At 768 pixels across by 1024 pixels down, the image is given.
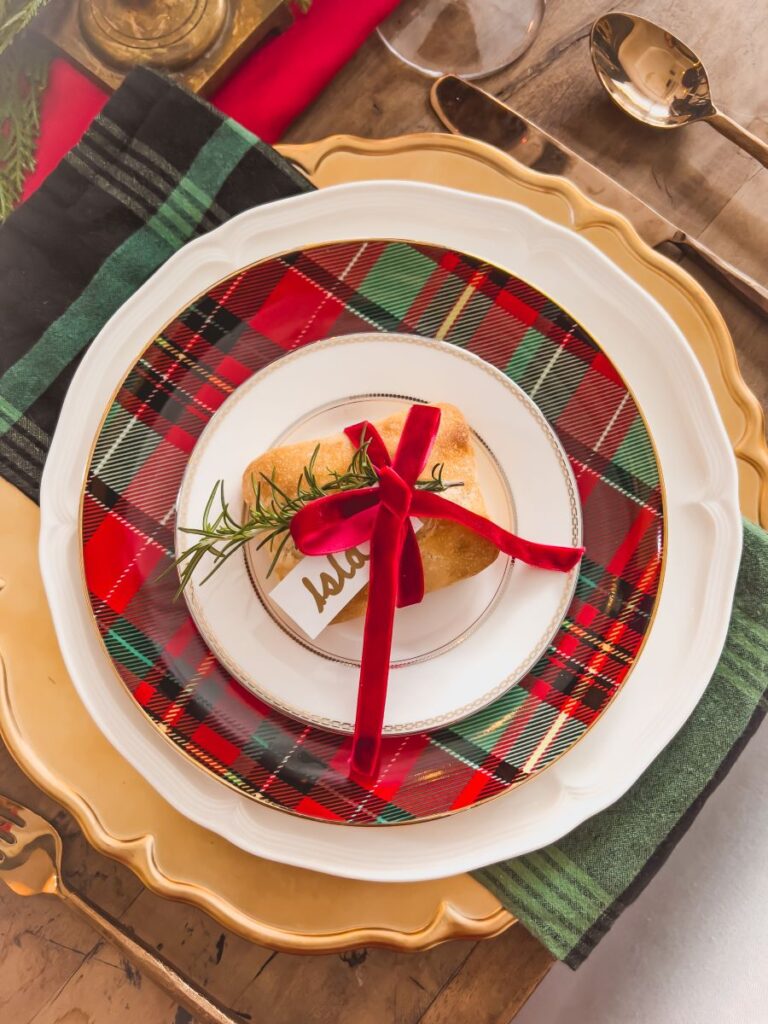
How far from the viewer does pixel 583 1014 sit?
0.97m

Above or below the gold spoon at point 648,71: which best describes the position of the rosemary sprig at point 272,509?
below

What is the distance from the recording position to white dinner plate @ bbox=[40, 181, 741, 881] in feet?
2.54

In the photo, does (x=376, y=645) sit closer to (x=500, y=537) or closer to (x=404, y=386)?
(x=500, y=537)

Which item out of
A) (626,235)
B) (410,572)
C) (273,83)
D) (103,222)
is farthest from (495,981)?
(273,83)

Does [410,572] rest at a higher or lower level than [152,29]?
lower

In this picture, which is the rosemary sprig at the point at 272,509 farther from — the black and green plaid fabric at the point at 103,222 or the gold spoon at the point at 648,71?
the gold spoon at the point at 648,71

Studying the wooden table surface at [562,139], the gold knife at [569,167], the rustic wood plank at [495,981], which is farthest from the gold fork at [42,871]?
the gold knife at [569,167]

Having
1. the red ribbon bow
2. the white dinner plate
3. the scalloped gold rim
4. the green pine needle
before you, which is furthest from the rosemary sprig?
the green pine needle

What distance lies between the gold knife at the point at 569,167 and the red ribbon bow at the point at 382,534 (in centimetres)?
32

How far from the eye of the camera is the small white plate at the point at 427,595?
78 centimetres

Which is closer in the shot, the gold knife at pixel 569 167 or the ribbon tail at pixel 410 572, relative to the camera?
the ribbon tail at pixel 410 572

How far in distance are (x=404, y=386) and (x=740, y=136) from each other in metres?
0.46

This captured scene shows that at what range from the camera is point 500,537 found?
29.8 inches

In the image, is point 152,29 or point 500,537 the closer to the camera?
point 500,537
